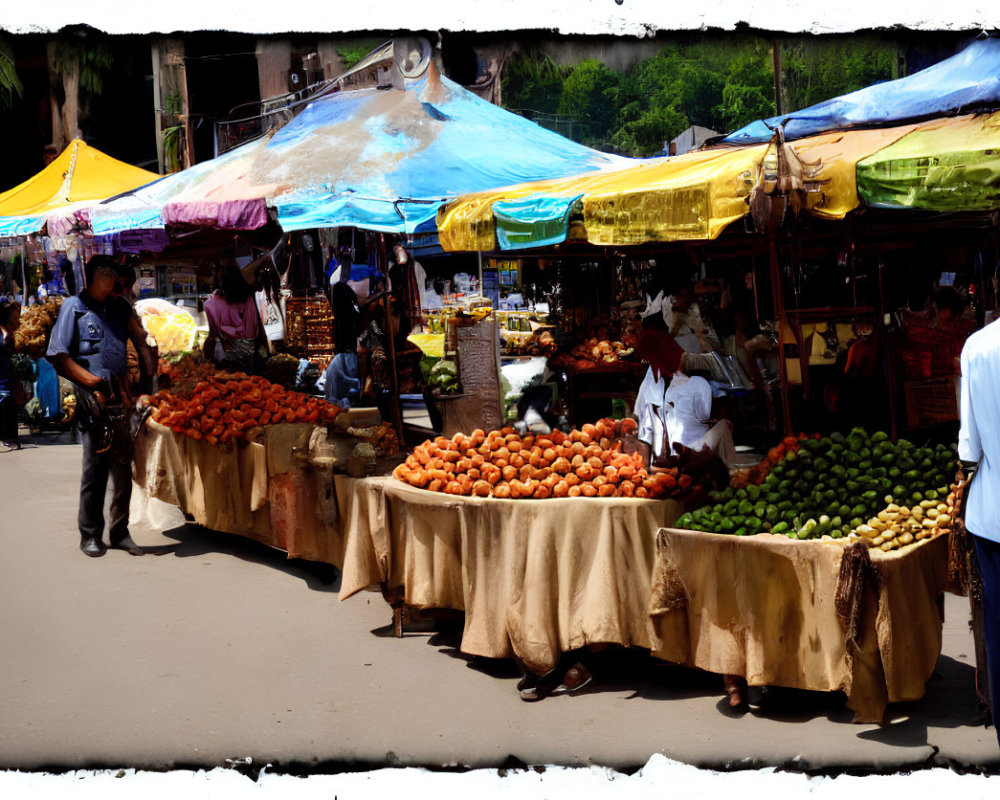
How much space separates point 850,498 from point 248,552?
Answer: 5.10 m

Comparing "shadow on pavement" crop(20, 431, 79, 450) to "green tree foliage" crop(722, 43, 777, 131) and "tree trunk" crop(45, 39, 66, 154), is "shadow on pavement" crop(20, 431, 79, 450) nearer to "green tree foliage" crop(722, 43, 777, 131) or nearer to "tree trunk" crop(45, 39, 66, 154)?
"green tree foliage" crop(722, 43, 777, 131)

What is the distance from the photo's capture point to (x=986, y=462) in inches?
144

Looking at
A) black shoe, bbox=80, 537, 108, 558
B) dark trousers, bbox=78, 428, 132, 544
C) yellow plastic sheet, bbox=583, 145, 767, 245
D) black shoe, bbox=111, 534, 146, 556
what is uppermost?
yellow plastic sheet, bbox=583, 145, 767, 245

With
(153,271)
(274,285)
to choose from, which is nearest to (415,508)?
(274,285)

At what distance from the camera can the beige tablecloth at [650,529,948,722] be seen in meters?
4.43

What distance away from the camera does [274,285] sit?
601 inches

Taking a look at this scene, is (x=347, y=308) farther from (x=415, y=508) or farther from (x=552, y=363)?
(x=415, y=508)

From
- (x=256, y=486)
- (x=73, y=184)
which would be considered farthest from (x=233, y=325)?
(x=73, y=184)

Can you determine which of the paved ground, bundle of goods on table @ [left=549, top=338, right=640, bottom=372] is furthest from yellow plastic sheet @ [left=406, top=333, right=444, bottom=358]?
the paved ground

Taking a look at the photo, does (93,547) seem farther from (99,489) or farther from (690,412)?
(690,412)

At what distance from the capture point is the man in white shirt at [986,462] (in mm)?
3594

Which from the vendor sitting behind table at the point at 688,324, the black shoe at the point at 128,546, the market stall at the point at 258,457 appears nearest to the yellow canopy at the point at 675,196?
the market stall at the point at 258,457

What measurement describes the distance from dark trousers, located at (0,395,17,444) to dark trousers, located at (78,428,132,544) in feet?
20.9

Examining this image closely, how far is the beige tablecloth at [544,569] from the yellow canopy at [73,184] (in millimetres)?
11516
